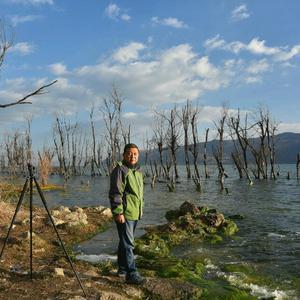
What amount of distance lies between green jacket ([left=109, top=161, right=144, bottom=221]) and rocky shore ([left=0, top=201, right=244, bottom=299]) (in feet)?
3.98

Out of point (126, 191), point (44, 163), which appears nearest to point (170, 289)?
point (126, 191)

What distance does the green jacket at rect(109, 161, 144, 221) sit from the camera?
22.0 ft

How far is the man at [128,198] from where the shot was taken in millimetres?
6758

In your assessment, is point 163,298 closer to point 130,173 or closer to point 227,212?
point 130,173

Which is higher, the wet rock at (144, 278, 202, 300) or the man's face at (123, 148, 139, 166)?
the man's face at (123, 148, 139, 166)

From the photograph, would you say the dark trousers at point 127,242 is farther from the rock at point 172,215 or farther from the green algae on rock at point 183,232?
the rock at point 172,215

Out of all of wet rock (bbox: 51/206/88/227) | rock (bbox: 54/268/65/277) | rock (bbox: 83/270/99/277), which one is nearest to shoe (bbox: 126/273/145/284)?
rock (bbox: 83/270/99/277)

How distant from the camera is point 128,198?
6.89 m

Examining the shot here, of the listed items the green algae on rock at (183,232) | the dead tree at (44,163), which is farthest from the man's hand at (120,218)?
the dead tree at (44,163)

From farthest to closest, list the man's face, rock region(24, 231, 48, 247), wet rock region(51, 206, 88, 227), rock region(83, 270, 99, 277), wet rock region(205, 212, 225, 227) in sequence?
wet rock region(205, 212, 225, 227) < wet rock region(51, 206, 88, 227) < rock region(24, 231, 48, 247) < rock region(83, 270, 99, 277) < the man's face

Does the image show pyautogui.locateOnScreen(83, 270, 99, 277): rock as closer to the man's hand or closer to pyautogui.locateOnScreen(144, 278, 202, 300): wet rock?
pyautogui.locateOnScreen(144, 278, 202, 300): wet rock

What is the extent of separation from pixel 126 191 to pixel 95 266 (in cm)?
231

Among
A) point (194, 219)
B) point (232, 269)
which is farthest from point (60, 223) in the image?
point (232, 269)

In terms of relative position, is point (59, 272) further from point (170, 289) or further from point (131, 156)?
point (131, 156)
